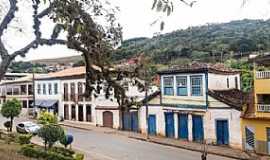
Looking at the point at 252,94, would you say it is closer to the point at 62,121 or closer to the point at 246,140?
the point at 246,140

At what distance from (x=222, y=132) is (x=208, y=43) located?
34.1 metres

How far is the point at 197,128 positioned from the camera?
103 feet

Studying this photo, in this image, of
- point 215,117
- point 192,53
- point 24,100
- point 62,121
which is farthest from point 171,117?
point 24,100

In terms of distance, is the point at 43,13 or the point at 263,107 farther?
the point at 263,107

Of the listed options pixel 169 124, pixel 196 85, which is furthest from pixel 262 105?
pixel 169 124

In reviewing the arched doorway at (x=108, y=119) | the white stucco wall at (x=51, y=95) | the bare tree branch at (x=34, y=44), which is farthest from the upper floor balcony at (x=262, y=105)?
the white stucco wall at (x=51, y=95)

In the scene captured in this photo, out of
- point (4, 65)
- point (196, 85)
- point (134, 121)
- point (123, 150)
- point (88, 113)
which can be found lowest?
point (123, 150)

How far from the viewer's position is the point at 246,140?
27.4 metres

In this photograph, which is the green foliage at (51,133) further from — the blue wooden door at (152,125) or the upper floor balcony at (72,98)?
the upper floor balcony at (72,98)

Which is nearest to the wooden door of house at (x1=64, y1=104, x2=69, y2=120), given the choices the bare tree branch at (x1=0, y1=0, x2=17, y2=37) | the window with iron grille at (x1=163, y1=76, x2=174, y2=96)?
the window with iron grille at (x1=163, y1=76, x2=174, y2=96)

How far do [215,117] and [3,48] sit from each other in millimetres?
18163

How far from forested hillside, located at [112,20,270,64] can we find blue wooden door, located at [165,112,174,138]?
15.7m

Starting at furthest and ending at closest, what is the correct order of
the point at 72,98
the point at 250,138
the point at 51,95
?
the point at 51,95
the point at 72,98
the point at 250,138

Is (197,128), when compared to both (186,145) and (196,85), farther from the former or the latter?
(196,85)
